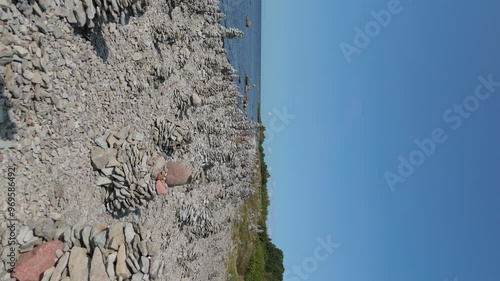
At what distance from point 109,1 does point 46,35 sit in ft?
6.23

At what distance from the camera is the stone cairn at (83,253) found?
6910 mm

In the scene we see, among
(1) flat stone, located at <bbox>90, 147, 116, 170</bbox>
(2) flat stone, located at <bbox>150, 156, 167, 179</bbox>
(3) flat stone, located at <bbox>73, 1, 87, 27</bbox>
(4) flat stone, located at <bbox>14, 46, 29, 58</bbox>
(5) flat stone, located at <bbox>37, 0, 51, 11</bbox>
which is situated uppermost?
(3) flat stone, located at <bbox>73, 1, 87, 27</bbox>

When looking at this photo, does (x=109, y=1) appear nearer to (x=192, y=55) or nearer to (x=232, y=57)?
(x=192, y=55)

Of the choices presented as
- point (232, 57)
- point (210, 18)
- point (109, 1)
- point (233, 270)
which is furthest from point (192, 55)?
point (233, 270)

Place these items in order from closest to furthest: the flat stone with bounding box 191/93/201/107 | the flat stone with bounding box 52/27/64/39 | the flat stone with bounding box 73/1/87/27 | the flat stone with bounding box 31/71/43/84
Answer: the flat stone with bounding box 31/71/43/84, the flat stone with bounding box 52/27/64/39, the flat stone with bounding box 73/1/87/27, the flat stone with bounding box 191/93/201/107

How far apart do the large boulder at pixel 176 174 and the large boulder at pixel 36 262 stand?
6.28 metres

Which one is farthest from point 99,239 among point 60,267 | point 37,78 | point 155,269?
point 37,78

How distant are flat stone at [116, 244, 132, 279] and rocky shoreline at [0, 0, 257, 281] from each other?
0.8 inches

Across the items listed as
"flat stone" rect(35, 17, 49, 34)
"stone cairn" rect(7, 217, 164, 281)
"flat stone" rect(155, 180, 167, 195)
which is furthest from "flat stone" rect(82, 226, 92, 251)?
"flat stone" rect(155, 180, 167, 195)

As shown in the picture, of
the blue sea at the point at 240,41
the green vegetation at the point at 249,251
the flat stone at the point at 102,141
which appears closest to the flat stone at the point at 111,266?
the flat stone at the point at 102,141

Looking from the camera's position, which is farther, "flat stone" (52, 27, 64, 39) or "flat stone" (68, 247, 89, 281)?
"flat stone" (52, 27, 64, 39)

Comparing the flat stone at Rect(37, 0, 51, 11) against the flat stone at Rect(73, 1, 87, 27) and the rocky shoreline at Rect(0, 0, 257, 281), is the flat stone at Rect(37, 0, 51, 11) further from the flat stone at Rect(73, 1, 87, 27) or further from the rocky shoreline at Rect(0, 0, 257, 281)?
the flat stone at Rect(73, 1, 87, 27)

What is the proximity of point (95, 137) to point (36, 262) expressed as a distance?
3330mm

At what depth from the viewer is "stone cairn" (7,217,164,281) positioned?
6.91 m
